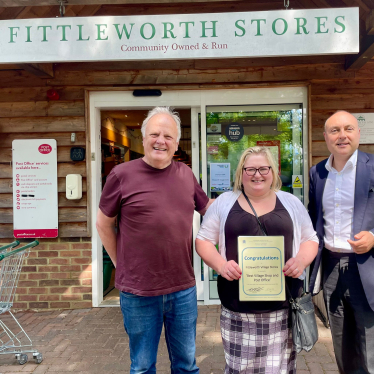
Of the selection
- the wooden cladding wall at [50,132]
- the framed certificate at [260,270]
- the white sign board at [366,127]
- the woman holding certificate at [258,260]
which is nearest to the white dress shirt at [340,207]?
the woman holding certificate at [258,260]

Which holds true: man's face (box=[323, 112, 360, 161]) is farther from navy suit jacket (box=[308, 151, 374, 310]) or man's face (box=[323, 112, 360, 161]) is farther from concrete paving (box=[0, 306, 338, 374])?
concrete paving (box=[0, 306, 338, 374])

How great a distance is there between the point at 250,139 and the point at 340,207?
2225 millimetres

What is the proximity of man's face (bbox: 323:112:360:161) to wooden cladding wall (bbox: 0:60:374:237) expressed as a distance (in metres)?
1.98

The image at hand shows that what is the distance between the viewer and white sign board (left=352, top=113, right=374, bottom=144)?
12.7 ft

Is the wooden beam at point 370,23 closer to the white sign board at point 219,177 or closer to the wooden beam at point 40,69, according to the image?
the white sign board at point 219,177

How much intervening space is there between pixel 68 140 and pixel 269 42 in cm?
257

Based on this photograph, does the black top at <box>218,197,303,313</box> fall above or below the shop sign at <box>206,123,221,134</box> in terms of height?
below

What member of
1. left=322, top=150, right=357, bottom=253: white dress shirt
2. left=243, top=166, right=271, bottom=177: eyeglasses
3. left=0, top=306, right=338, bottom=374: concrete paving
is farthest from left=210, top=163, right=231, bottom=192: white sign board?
left=243, top=166, right=271, bottom=177: eyeglasses

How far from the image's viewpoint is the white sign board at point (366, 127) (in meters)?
3.88

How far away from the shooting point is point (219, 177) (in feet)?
13.8

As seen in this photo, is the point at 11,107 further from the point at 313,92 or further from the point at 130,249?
the point at 313,92

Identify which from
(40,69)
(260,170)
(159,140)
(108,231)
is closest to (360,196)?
(260,170)

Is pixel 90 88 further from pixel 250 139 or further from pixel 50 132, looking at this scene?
pixel 250 139

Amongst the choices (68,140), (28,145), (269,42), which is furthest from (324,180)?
(28,145)
